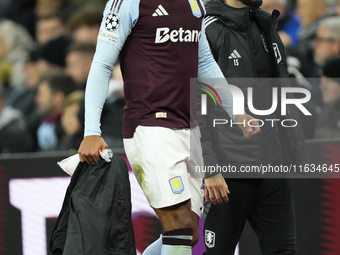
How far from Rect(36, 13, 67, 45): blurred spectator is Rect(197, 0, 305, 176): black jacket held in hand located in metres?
4.92

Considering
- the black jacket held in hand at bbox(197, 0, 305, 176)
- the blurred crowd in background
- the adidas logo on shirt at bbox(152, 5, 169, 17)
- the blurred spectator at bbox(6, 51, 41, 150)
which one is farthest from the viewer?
the blurred spectator at bbox(6, 51, 41, 150)

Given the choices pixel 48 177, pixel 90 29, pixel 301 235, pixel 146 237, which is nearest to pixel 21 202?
pixel 48 177

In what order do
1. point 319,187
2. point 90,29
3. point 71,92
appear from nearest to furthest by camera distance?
point 319,187 → point 71,92 → point 90,29

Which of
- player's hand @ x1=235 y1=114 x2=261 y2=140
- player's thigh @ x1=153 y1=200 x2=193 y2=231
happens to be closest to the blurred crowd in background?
player's hand @ x1=235 y1=114 x2=261 y2=140

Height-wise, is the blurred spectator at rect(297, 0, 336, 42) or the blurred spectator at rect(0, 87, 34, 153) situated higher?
the blurred spectator at rect(297, 0, 336, 42)

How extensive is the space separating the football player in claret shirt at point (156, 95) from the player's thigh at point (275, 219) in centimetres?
53

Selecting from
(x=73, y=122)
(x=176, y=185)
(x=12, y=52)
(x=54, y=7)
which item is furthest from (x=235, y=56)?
(x=54, y=7)

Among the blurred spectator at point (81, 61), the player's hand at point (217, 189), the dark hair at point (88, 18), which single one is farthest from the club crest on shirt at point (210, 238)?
the dark hair at point (88, 18)

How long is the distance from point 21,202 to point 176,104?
82.2 inches

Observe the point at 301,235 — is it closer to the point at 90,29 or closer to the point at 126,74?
the point at 126,74

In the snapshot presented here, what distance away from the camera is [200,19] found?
3.30m

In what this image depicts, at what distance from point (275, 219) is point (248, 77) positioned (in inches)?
33.7

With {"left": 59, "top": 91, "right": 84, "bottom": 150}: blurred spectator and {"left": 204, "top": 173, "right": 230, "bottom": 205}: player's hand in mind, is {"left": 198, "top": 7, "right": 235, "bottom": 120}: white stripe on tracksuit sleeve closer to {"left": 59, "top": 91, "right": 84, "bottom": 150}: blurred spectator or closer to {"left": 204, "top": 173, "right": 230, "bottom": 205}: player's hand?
{"left": 204, "top": 173, "right": 230, "bottom": 205}: player's hand

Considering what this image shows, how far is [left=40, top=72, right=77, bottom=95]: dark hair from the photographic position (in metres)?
6.58
